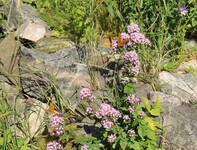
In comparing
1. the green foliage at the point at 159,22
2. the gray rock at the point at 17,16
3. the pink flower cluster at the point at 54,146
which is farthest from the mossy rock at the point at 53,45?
the pink flower cluster at the point at 54,146

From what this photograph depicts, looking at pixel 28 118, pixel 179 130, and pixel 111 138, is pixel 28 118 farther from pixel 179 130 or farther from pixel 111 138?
pixel 179 130

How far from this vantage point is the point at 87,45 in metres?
4.32

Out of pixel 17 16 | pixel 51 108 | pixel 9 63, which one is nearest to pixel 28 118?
pixel 51 108

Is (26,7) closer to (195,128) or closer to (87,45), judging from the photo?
(87,45)

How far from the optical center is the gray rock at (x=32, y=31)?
14.9 feet

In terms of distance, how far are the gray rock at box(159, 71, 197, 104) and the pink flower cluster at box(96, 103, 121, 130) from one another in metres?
0.83

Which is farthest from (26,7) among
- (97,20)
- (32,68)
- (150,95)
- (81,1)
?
(150,95)

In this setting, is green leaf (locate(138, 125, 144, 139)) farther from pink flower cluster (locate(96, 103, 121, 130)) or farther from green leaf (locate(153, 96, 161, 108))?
green leaf (locate(153, 96, 161, 108))

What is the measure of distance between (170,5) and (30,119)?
5.44 ft

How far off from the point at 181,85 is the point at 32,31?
1683 millimetres

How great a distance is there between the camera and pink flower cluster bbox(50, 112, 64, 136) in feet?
10.5

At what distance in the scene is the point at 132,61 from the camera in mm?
3145

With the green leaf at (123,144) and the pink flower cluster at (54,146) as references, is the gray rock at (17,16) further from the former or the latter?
the green leaf at (123,144)

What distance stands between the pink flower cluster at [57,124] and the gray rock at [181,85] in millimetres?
1016
